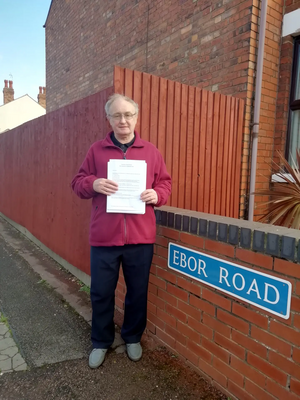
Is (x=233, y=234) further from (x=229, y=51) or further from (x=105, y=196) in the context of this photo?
(x=229, y=51)

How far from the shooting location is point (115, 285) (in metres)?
2.52

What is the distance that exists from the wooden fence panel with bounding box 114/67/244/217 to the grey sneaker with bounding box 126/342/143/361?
1550 millimetres

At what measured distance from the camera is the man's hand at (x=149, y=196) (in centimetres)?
226

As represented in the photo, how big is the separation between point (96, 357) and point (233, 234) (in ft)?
4.83

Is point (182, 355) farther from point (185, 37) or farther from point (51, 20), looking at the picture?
point (51, 20)

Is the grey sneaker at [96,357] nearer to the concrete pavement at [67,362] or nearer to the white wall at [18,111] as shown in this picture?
the concrete pavement at [67,362]

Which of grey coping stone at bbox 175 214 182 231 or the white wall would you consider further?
the white wall

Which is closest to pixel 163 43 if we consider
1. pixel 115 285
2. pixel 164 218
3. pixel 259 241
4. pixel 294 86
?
pixel 294 86

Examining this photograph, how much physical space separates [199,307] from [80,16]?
9.12 metres

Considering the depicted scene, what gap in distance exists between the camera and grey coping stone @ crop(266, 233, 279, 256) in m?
1.81

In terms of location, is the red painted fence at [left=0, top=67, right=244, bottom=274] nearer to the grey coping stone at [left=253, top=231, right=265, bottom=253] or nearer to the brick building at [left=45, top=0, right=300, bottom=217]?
the brick building at [left=45, top=0, right=300, bottom=217]

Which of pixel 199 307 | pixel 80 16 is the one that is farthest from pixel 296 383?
pixel 80 16

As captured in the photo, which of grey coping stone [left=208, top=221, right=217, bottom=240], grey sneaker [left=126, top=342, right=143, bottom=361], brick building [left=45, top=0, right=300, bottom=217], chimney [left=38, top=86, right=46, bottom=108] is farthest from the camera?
chimney [left=38, top=86, right=46, bottom=108]

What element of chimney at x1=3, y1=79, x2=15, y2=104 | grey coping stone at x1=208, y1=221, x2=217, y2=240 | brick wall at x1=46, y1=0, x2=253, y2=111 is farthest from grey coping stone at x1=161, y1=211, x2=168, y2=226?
chimney at x1=3, y1=79, x2=15, y2=104
